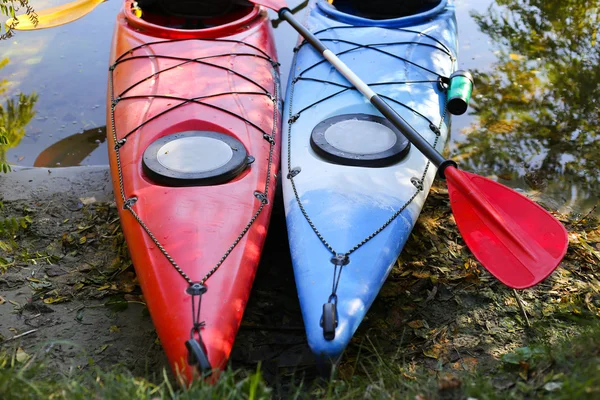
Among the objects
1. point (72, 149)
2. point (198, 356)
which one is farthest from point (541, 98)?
point (198, 356)

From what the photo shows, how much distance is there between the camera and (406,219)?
2.59 m

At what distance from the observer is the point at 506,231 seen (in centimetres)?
244

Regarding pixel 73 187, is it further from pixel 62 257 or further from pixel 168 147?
pixel 168 147

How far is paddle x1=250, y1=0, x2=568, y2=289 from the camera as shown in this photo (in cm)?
231

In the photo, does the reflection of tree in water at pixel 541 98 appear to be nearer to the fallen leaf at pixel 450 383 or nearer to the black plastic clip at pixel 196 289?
the fallen leaf at pixel 450 383

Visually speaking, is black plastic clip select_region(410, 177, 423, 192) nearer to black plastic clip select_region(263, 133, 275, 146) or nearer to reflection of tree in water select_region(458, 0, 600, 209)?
black plastic clip select_region(263, 133, 275, 146)

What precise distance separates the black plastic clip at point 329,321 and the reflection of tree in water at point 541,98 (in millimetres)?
2147

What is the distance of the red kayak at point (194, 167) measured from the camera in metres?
2.16

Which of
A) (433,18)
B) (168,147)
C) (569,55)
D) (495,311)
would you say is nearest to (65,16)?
(168,147)

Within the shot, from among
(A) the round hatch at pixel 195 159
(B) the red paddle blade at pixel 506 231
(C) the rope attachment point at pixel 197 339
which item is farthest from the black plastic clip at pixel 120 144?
(B) the red paddle blade at pixel 506 231

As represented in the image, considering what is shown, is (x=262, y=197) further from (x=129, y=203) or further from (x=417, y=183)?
(x=417, y=183)

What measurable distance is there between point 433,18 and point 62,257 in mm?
2785

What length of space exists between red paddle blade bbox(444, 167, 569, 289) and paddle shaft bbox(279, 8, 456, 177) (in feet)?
0.34

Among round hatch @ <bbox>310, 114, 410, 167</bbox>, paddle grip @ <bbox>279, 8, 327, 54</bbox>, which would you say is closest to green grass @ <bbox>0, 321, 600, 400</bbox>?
round hatch @ <bbox>310, 114, 410, 167</bbox>
